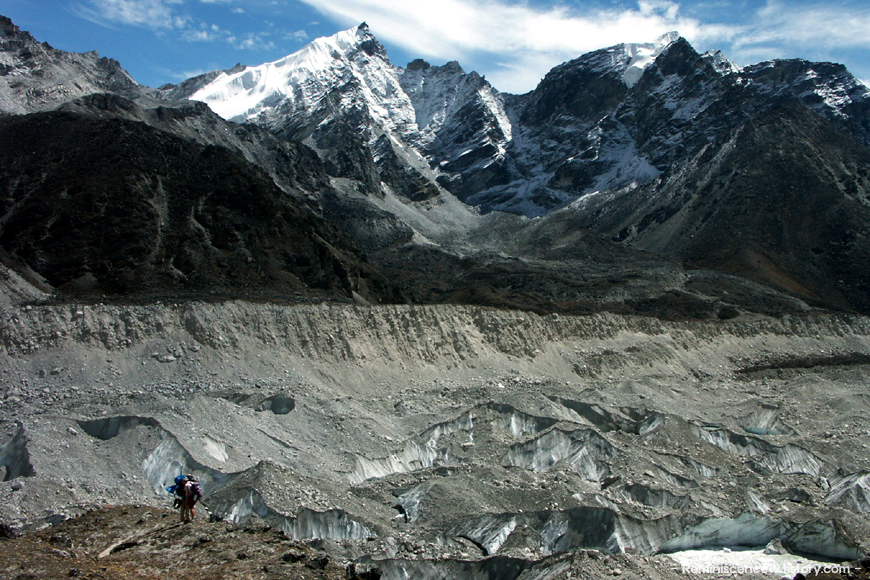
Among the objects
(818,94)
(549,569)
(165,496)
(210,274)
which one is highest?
(818,94)

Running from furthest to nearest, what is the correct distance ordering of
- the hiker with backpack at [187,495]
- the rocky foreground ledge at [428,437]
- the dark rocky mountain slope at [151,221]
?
the dark rocky mountain slope at [151,221]
the rocky foreground ledge at [428,437]
the hiker with backpack at [187,495]

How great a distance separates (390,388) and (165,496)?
20.1 metres

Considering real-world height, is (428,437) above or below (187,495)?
below

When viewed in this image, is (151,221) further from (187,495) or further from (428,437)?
(187,495)

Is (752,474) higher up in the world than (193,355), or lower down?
lower down

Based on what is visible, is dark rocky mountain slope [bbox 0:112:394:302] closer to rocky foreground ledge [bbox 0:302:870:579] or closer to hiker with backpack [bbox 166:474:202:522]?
rocky foreground ledge [bbox 0:302:870:579]

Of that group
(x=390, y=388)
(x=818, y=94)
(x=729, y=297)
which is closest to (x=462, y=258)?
(x=729, y=297)

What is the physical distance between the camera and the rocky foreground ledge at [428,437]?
57.8 feet

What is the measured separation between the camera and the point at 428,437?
93.3 ft

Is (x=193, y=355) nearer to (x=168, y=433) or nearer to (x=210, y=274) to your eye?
(x=168, y=433)

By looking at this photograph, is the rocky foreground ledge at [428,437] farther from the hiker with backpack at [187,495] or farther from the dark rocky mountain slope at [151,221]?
the dark rocky mountain slope at [151,221]

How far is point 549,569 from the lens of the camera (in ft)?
47.6

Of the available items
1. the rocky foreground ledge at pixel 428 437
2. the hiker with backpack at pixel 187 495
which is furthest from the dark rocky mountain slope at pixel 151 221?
the hiker with backpack at pixel 187 495

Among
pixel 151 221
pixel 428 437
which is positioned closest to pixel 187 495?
pixel 428 437
